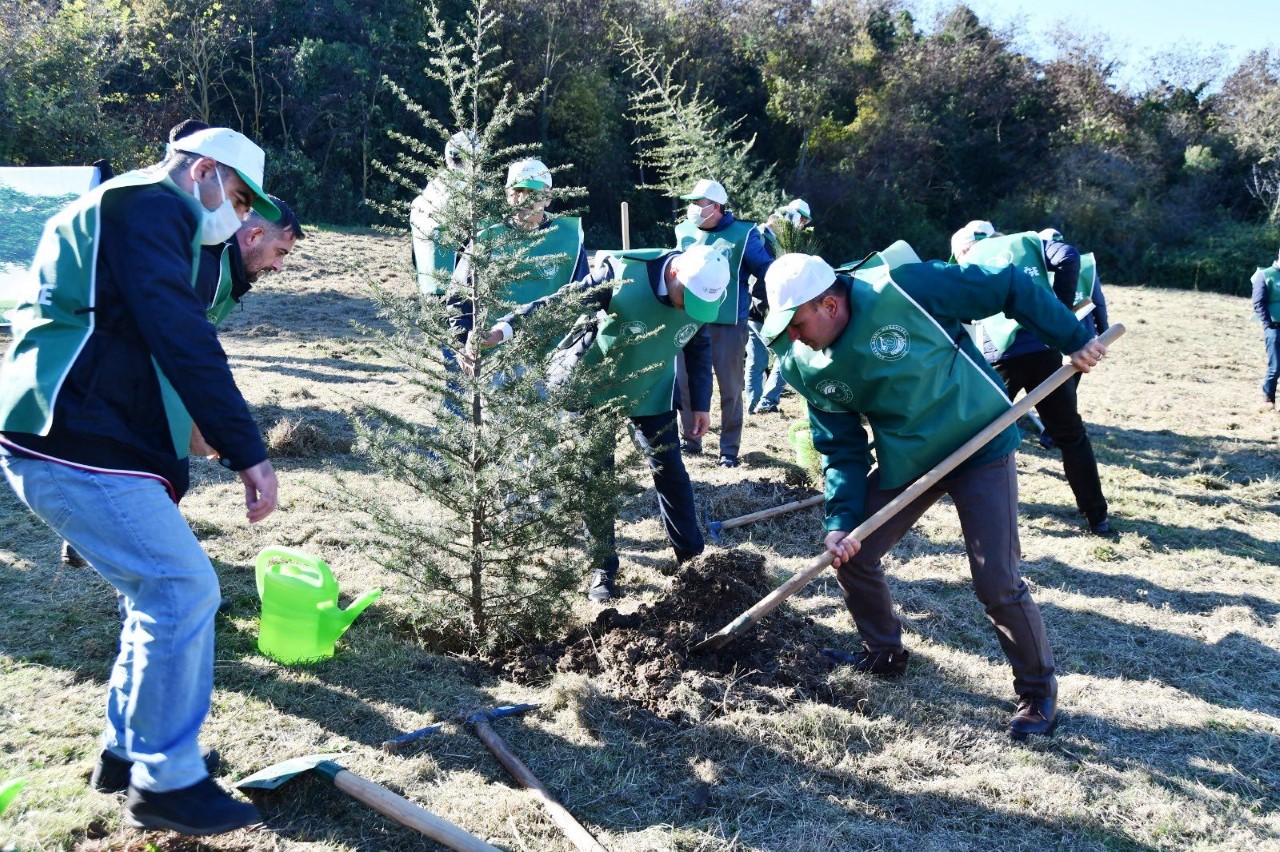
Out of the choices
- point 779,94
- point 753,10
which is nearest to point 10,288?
point 779,94

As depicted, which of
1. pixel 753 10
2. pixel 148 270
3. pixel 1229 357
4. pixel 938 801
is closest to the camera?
pixel 148 270

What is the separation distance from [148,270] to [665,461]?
9.65ft

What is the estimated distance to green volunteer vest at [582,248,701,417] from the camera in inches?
184

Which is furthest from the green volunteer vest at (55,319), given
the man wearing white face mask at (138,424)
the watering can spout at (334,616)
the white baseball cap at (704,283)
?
the white baseball cap at (704,283)

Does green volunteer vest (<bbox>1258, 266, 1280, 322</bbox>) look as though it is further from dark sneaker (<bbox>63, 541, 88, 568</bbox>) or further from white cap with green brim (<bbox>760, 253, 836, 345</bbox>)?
dark sneaker (<bbox>63, 541, 88, 568</bbox>)

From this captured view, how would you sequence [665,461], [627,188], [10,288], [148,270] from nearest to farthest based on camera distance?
[148,270], [665,461], [10,288], [627,188]

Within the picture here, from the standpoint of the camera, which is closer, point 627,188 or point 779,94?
point 627,188

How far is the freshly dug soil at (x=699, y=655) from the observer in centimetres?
389

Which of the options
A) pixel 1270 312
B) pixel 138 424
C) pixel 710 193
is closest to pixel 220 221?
pixel 138 424

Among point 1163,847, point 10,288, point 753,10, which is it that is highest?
point 753,10

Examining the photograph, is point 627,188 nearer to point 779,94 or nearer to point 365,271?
point 779,94

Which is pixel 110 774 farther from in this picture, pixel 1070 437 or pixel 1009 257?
pixel 1009 257

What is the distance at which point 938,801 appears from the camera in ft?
11.2

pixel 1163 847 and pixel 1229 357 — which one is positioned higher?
pixel 1229 357
